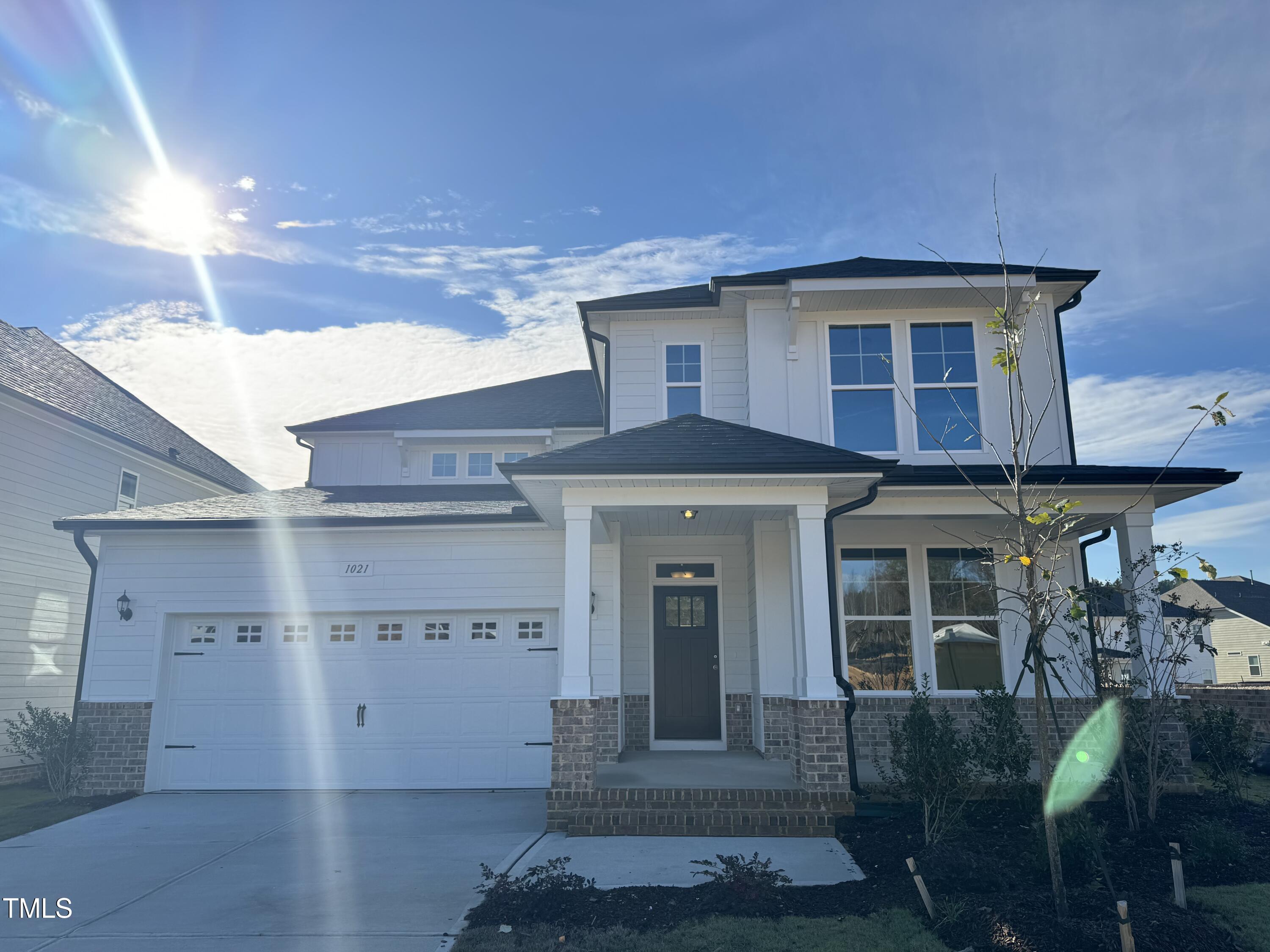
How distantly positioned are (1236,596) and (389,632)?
31.8 m

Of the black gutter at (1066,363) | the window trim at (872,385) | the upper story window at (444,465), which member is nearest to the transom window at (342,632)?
the upper story window at (444,465)

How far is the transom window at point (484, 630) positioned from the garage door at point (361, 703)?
0.01m

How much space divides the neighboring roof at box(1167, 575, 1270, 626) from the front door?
79.8ft

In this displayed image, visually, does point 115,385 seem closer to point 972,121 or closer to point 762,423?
point 762,423

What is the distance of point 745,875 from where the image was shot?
5.38m

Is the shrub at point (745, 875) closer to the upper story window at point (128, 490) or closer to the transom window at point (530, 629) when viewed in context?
the transom window at point (530, 629)

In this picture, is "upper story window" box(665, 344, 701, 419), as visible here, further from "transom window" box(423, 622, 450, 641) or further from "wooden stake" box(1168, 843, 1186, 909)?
"wooden stake" box(1168, 843, 1186, 909)

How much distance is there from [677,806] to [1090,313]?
867cm

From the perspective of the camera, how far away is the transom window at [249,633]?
10.1 metres

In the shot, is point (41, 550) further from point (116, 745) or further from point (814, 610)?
point (814, 610)

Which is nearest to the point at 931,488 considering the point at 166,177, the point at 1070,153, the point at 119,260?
the point at 1070,153

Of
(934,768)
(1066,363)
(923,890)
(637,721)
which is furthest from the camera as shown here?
(1066,363)

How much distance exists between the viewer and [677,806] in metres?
7.09

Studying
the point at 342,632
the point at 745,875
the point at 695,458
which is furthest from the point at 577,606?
the point at 342,632
